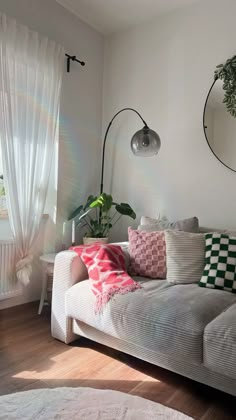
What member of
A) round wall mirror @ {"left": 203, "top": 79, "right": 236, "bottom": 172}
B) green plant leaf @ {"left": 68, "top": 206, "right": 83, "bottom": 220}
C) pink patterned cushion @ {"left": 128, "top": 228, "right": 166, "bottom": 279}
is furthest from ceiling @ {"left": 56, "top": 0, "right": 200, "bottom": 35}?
pink patterned cushion @ {"left": 128, "top": 228, "right": 166, "bottom": 279}

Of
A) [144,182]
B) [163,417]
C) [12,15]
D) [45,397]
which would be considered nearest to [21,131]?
[12,15]

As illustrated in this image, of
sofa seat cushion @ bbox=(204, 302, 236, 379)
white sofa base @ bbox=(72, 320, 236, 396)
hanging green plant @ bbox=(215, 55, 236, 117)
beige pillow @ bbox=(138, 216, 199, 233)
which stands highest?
hanging green plant @ bbox=(215, 55, 236, 117)

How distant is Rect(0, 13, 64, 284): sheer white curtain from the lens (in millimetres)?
2529

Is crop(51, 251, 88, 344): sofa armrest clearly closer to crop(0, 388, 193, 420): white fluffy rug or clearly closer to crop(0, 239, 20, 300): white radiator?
crop(0, 239, 20, 300): white radiator

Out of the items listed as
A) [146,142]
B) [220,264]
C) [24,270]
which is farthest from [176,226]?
[24,270]

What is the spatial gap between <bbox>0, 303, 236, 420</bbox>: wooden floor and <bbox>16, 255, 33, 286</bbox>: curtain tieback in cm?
43

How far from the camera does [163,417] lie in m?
1.31

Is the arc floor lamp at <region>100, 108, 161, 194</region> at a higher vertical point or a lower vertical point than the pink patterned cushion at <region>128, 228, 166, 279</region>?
higher

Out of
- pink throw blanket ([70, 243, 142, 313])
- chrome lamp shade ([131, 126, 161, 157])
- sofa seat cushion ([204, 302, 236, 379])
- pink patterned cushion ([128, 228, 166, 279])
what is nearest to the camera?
sofa seat cushion ([204, 302, 236, 379])

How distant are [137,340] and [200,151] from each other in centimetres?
176

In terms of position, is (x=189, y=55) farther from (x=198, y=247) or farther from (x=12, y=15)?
(x=198, y=247)

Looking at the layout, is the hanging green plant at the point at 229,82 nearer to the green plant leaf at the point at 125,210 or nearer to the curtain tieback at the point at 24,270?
the green plant leaf at the point at 125,210

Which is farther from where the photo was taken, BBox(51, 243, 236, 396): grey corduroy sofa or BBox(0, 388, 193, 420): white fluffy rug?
BBox(51, 243, 236, 396): grey corduroy sofa

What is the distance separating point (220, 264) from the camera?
6.90ft
